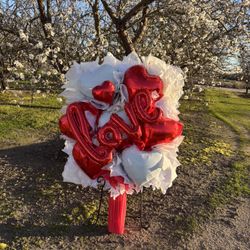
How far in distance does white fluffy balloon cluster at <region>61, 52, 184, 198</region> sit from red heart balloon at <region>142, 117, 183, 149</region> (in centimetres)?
8

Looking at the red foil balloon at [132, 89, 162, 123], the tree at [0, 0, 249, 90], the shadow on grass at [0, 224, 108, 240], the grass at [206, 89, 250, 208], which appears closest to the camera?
the red foil balloon at [132, 89, 162, 123]

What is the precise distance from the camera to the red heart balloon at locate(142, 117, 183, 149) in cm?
504

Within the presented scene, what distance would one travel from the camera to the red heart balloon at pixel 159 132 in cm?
504

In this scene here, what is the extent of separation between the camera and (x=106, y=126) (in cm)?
496

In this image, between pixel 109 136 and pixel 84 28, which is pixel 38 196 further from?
pixel 84 28

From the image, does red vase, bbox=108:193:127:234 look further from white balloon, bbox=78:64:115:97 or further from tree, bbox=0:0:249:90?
tree, bbox=0:0:249:90

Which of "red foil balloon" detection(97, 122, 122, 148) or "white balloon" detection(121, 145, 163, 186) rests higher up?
"red foil balloon" detection(97, 122, 122, 148)

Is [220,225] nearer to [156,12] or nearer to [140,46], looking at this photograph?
[156,12]

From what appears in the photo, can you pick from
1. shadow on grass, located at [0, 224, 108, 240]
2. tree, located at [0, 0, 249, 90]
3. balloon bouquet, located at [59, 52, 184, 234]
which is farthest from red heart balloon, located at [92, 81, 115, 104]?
tree, located at [0, 0, 249, 90]

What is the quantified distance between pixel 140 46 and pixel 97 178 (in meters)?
5.84

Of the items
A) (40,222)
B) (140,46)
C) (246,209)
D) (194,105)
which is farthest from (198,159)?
(194,105)

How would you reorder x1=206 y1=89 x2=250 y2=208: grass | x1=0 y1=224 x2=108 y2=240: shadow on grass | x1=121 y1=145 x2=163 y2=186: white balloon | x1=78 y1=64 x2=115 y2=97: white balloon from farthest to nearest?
x1=206 y1=89 x2=250 y2=208: grass
x1=0 y1=224 x2=108 y2=240: shadow on grass
x1=78 y1=64 x2=115 y2=97: white balloon
x1=121 y1=145 x2=163 y2=186: white balloon

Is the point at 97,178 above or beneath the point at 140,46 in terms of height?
beneath

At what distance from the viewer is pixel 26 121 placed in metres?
11.2
